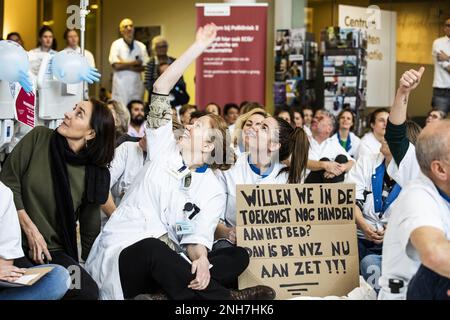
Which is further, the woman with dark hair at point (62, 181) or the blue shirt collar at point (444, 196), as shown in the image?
the woman with dark hair at point (62, 181)

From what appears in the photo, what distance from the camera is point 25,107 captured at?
4.34 metres

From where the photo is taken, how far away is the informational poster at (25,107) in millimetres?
4293

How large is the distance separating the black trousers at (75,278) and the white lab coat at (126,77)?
20.6 ft

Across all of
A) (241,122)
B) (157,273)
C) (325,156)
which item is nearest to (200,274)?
(157,273)

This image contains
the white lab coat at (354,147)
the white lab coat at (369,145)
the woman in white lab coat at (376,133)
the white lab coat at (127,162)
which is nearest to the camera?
the white lab coat at (127,162)

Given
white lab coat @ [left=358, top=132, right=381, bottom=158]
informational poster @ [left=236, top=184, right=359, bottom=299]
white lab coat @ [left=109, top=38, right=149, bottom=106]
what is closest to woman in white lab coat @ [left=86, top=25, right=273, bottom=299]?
informational poster @ [left=236, top=184, right=359, bottom=299]

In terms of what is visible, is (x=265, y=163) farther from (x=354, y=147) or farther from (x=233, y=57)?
(x=233, y=57)

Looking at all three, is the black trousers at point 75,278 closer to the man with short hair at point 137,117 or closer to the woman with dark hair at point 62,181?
→ the woman with dark hair at point 62,181

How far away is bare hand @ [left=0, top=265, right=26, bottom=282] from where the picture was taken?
3244mm

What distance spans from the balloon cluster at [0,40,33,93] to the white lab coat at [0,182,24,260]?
2.86 ft

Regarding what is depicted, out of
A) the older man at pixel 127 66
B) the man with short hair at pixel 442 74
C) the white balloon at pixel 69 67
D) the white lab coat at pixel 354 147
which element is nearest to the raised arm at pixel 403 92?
the white balloon at pixel 69 67

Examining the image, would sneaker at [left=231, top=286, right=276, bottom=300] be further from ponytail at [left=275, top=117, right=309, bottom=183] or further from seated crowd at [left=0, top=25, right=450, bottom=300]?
ponytail at [left=275, top=117, right=309, bottom=183]

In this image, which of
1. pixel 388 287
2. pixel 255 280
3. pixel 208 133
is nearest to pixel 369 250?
pixel 255 280

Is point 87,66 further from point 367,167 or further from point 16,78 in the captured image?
point 367,167
